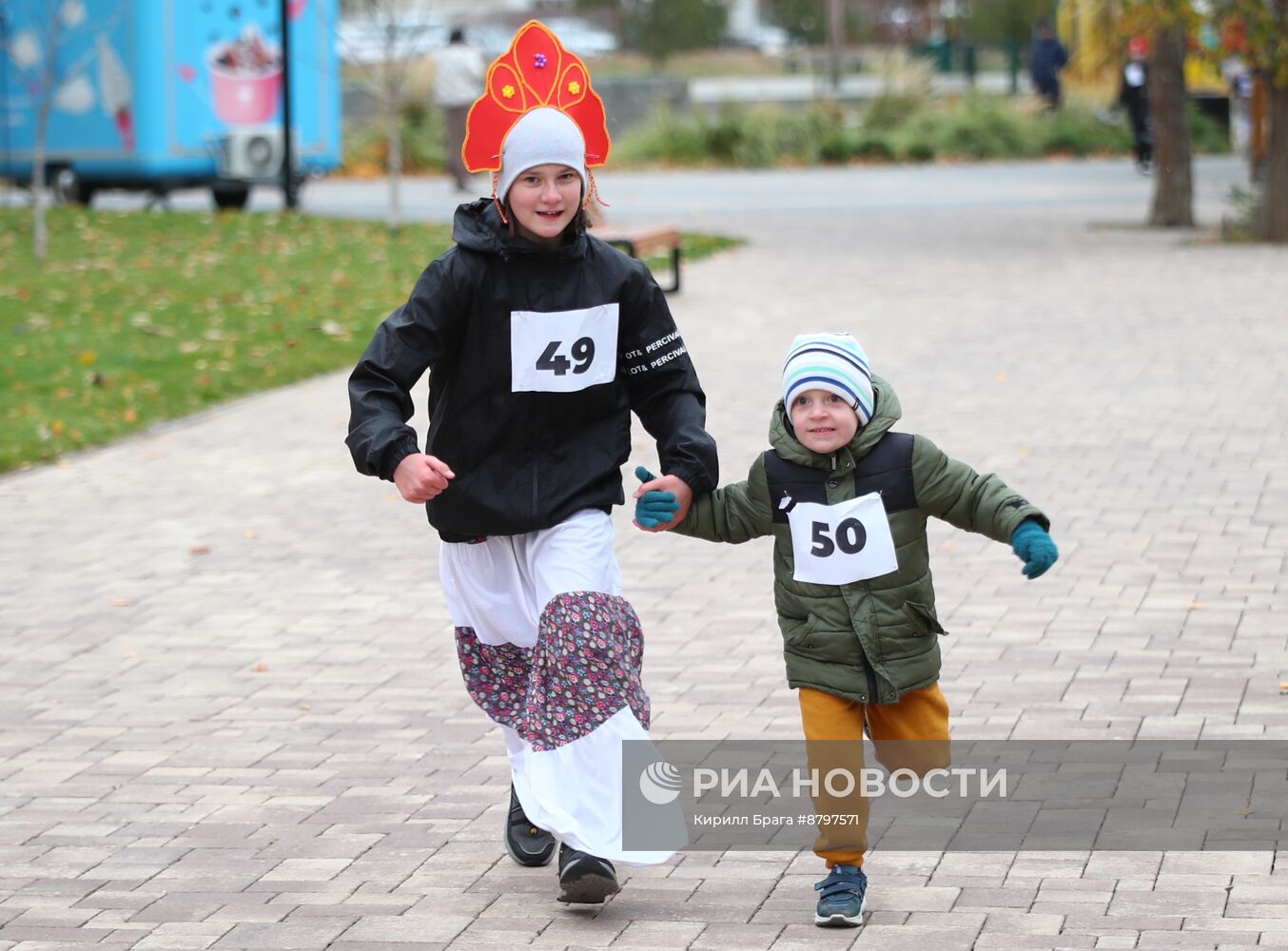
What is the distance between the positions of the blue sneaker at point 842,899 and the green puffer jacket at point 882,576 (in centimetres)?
37

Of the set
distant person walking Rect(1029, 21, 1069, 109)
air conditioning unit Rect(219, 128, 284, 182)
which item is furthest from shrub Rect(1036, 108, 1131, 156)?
air conditioning unit Rect(219, 128, 284, 182)

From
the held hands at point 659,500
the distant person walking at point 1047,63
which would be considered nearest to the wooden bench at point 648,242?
the held hands at point 659,500

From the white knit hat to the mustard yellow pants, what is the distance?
1211 mm

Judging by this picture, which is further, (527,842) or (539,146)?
(527,842)

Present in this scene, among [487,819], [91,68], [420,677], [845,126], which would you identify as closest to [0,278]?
[91,68]

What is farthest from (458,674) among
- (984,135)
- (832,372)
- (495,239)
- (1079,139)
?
(1079,139)

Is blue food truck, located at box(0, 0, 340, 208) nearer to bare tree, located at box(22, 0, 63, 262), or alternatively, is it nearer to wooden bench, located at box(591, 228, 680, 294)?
bare tree, located at box(22, 0, 63, 262)

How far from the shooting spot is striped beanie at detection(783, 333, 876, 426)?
412 centimetres

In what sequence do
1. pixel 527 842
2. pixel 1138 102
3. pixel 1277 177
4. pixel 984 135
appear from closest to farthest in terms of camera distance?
pixel 527 842
pixel 1277 177
pixel 1138 102
pixel 984 135

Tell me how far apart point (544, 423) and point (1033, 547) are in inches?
42.4

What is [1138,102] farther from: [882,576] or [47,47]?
[882,576]

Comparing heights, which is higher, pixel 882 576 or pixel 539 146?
pixel 539 146

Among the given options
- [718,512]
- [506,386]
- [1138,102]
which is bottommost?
[718,512]

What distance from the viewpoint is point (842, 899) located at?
4160mm
